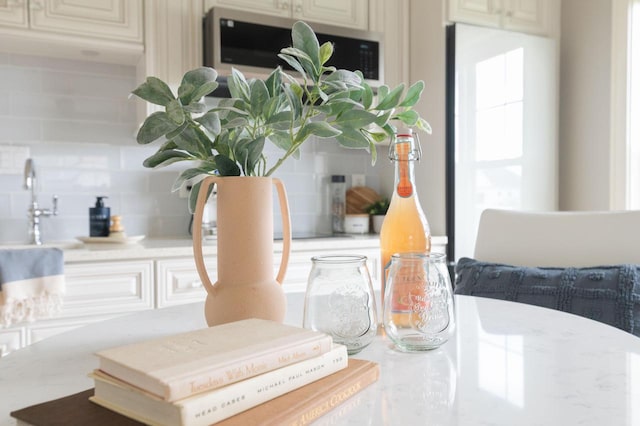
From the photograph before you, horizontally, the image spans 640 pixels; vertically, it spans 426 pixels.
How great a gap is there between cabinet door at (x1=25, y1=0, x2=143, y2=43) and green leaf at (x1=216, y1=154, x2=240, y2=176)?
1714mm

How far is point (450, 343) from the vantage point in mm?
872

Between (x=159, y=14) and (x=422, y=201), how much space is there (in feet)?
4.99

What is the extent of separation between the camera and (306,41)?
2.80 ft

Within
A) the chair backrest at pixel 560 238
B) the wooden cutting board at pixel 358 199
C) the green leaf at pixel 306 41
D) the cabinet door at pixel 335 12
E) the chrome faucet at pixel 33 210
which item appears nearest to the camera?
the green leaf at pixel 306 41

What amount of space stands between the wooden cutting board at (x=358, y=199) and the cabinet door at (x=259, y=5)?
3.47 feet

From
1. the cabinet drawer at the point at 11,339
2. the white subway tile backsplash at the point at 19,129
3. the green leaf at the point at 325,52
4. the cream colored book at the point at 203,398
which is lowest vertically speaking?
the cabinet drawer at the point at 11,339

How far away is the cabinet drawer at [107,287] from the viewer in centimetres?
196

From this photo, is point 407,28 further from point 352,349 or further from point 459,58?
point 352,349

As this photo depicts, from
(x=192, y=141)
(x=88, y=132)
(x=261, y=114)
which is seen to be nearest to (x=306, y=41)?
(x=261, y=114)

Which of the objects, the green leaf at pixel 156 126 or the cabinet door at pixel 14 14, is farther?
the cabinet door at pixel 14 14

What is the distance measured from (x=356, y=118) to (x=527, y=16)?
232cm

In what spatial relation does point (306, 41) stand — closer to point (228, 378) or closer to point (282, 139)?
point (282, 139)

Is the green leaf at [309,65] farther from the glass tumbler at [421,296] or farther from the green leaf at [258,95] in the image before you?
the glass tumbler at [421,296]

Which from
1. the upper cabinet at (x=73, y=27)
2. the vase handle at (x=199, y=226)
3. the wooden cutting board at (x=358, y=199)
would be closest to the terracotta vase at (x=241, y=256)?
the vase handle at (x=199, y=226)
